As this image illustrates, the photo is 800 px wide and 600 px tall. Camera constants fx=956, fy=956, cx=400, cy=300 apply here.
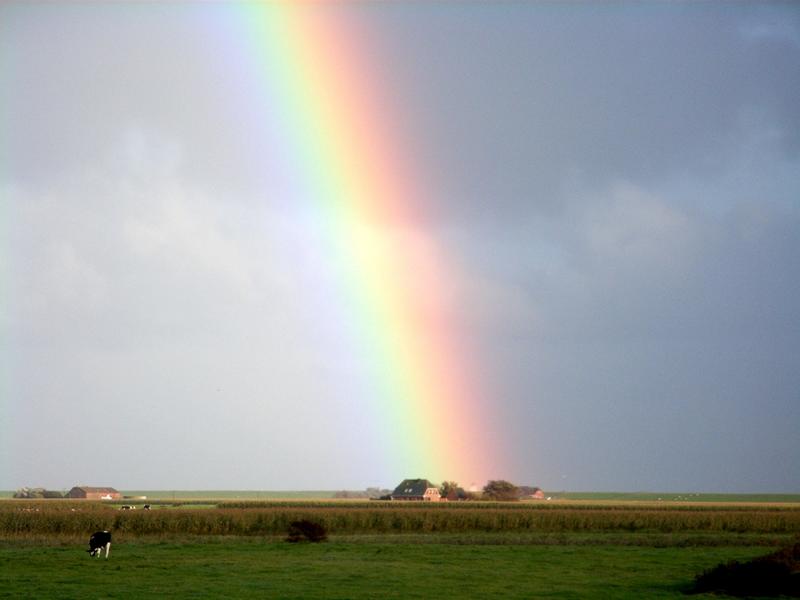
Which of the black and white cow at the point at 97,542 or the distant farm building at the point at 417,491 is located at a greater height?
the distant farm building at the point at 417,491

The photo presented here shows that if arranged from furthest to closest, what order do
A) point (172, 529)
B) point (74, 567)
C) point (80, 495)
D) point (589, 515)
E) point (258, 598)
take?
point (80, 495) < point (589, 515) < point (172, 529) < point (74, 567) < point (258, 598)

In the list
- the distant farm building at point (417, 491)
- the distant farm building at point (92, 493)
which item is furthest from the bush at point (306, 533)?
the distant farm building at point (92, 493)

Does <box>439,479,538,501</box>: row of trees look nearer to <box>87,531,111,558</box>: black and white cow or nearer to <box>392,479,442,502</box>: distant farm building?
<box>392,479,442,502</box>: distant farm building

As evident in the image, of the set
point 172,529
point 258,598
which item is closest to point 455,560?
point 258,598

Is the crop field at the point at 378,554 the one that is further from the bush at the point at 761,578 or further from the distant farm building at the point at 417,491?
the distant farm building at the point at 417,491

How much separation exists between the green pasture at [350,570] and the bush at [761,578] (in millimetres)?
1114

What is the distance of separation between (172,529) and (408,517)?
14977mm

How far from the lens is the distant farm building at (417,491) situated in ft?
434

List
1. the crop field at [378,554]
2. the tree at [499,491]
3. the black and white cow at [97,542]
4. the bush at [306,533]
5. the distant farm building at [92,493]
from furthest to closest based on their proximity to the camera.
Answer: the distant farm building at [92,493] < the tree at [499,491] < the bush at [306,533] < the black and white cow at [97,542] < the crop field at [378,554]

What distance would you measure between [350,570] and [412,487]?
10877cm

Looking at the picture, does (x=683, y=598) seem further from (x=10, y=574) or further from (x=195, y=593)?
(x=10, y=574)

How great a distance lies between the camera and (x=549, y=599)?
24.1 metres

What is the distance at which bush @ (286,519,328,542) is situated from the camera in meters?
45.9

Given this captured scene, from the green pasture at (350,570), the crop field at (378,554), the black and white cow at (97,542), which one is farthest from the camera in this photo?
the black and white cow at (97,542)
